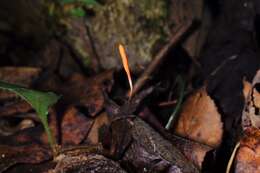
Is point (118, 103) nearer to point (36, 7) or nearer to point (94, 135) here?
point (94, 135)

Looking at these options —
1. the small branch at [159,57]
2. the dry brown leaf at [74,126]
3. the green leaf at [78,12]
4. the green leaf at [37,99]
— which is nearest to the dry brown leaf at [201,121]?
the small branch at [159,57]

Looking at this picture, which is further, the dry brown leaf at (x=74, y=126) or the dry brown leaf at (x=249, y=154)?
the dry brown leaf at (x=74, y=126)

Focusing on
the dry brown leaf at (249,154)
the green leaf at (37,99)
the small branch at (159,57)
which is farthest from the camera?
the small branch at (159,57)

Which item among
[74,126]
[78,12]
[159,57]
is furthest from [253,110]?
[78,12]

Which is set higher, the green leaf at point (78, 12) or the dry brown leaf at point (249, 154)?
the green leaf at point (78, 12)

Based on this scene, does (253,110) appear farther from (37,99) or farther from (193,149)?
(37,99)

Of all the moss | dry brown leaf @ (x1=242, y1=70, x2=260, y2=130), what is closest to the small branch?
the moss

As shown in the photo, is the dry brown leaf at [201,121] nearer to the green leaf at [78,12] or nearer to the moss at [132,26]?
the moss at [132,26]

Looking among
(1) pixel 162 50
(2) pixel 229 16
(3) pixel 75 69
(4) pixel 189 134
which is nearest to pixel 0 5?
(3) pixel 75 69
